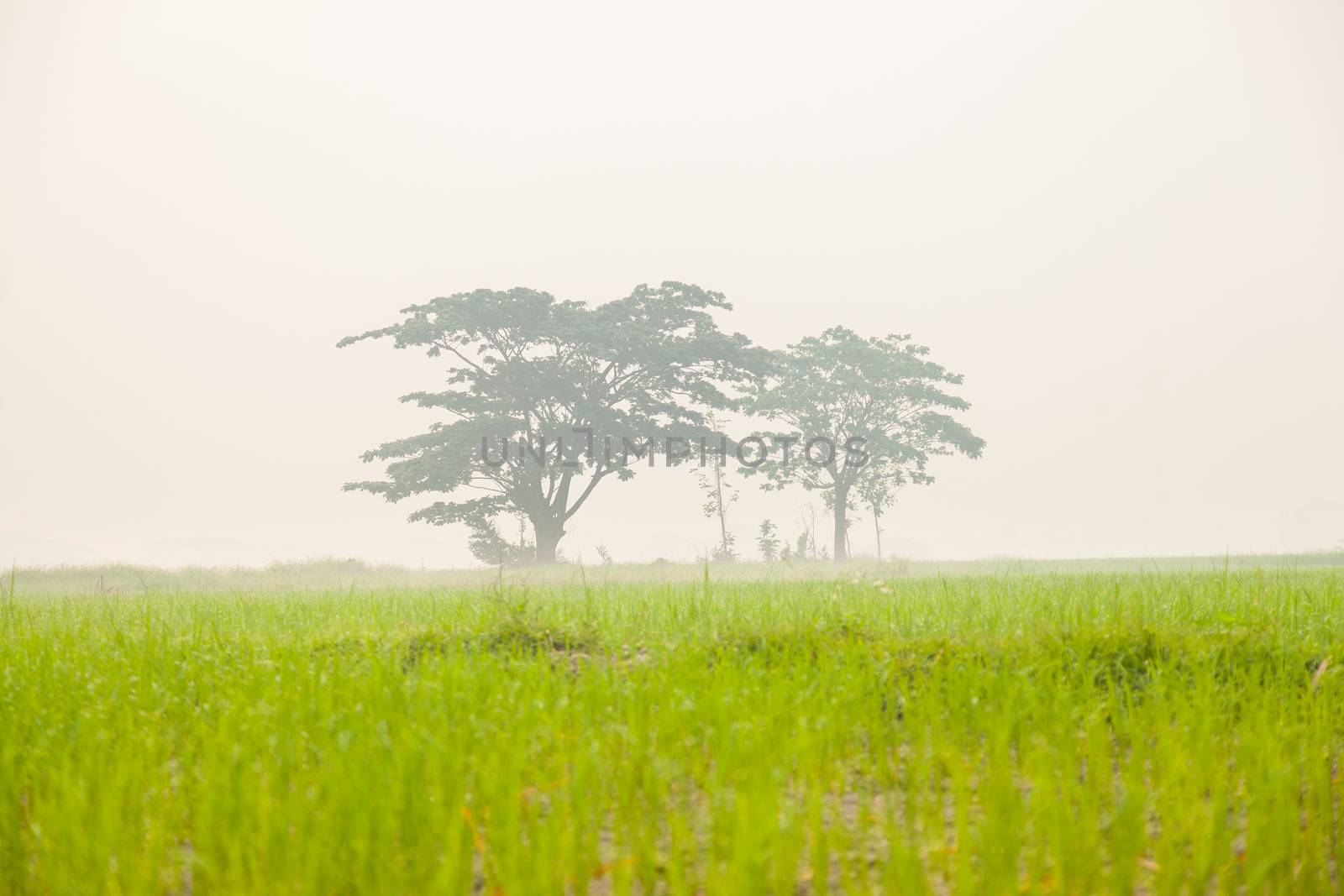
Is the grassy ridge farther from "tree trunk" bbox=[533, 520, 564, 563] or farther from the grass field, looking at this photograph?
the grass field

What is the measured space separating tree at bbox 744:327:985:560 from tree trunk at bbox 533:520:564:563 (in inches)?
392

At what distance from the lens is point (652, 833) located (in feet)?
10.8

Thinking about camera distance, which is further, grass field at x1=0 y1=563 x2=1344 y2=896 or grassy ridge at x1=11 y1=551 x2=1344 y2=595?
grassy ridge at x1=11 y1=551 x2=1344 y2=595

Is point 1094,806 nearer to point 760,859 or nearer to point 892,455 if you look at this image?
point 760,859

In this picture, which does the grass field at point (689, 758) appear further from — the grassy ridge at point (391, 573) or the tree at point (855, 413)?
the tree at point (855, 413)

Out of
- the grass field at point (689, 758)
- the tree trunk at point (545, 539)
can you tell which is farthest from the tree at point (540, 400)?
the grass field at point (689, 758)

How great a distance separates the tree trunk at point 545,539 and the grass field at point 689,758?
25109 mm

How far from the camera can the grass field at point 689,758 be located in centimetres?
313

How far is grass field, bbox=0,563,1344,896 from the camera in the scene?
3129mm

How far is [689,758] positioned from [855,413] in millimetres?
36111

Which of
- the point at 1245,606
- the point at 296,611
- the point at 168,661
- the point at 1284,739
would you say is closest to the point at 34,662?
the point at 168,661

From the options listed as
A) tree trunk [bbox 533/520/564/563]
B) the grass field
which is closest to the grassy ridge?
tree trunk [bbox 533/520/564/563]

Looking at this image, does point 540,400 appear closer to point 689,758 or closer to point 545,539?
point 545,539

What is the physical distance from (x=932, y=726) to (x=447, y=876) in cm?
292
